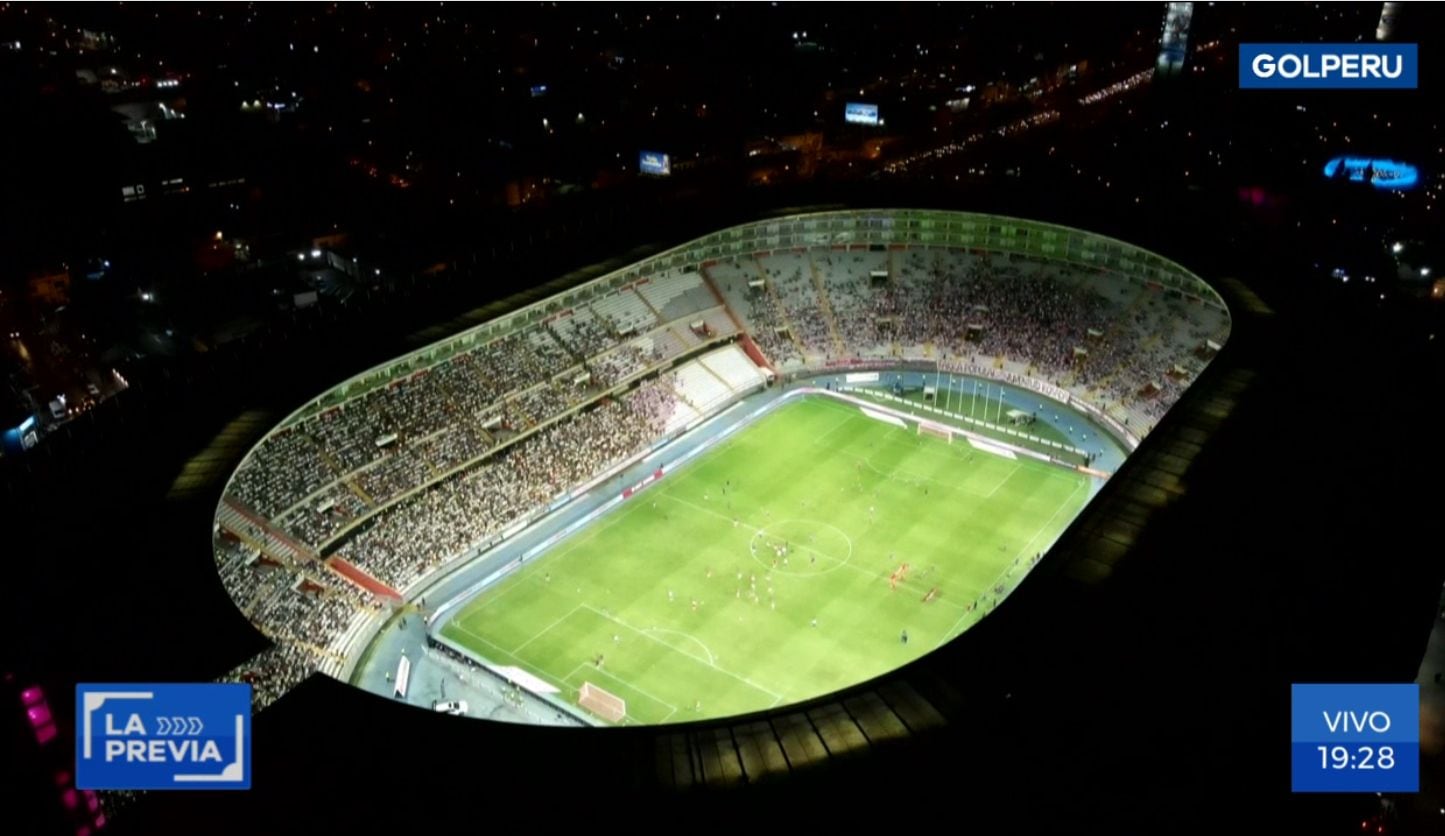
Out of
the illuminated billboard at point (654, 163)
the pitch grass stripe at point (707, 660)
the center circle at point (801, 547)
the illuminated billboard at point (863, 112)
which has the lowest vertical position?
the pitch grass stripe at point (707, 660)

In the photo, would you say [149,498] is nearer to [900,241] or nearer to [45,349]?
[45,349]

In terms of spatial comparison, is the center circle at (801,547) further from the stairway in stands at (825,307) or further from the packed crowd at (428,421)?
the stairway in stands at (825,307)

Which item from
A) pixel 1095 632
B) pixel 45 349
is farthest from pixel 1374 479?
pixel 45 349

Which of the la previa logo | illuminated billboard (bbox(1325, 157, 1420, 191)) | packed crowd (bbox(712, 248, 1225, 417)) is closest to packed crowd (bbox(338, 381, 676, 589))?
packed crowd (bbox(712, 248, 1225, 417))

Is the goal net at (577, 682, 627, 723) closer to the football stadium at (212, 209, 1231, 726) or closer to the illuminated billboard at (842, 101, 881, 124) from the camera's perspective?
the football stadium at (212, 209, 1231, 726)

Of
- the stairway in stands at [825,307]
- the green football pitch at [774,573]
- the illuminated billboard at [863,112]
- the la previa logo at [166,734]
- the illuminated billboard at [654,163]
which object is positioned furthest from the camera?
the illuminated billboard at [863,112]

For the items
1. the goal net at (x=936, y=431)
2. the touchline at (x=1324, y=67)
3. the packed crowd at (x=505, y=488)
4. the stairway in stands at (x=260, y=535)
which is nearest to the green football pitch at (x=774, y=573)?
the goal net at (x=936, y=431)
